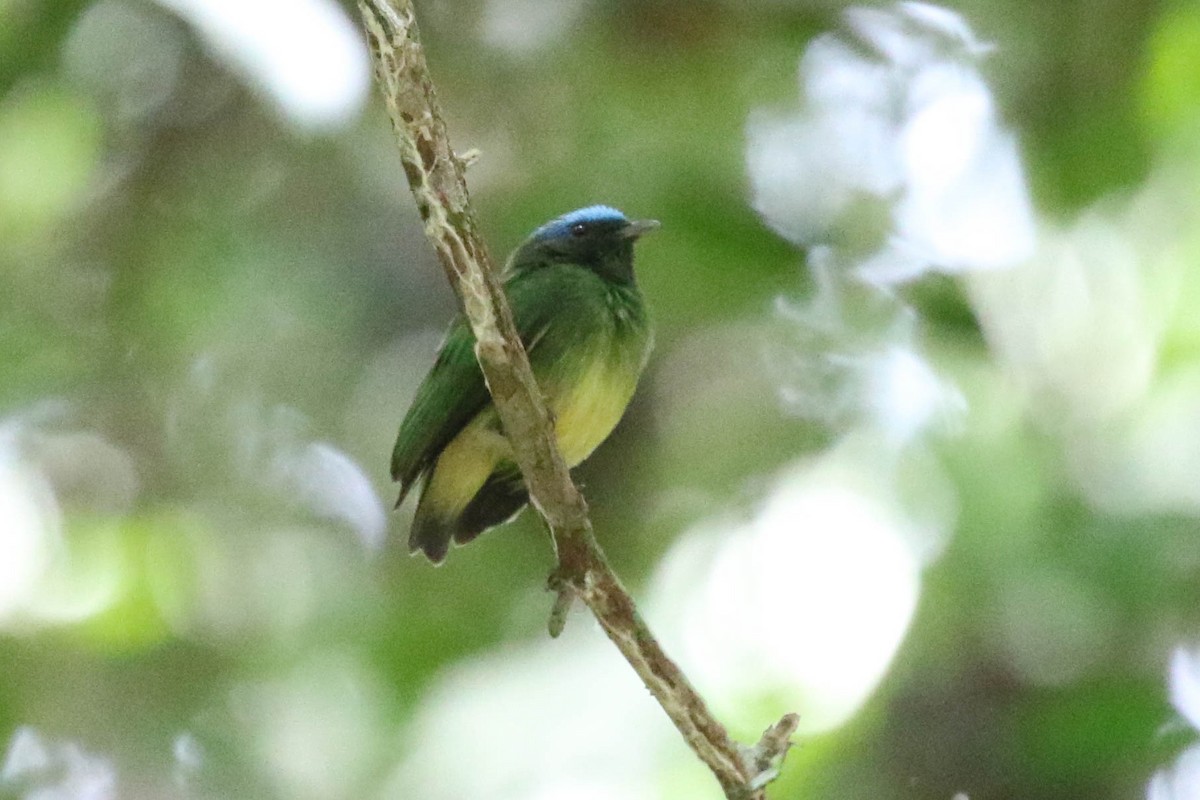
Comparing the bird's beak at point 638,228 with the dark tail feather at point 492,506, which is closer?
the dark tail feather at point 492,506

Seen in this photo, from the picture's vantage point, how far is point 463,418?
3.53 meters

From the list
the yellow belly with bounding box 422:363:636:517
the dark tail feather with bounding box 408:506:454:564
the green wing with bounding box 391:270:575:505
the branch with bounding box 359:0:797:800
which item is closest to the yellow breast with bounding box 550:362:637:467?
the yellow belly with bounding box 422:363:636:517

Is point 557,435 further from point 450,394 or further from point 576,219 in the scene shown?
point 576,219

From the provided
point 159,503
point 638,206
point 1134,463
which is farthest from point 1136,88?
point 159,503

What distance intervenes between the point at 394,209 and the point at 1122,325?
2.37 meters

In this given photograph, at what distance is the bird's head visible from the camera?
402 centimetres

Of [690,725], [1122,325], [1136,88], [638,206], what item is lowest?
[690,725]

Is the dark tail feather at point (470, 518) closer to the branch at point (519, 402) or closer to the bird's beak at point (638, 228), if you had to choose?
the bird's beak at point (638, 228)

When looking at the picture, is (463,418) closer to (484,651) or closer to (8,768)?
(484,651)

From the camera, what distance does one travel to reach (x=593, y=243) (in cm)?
405

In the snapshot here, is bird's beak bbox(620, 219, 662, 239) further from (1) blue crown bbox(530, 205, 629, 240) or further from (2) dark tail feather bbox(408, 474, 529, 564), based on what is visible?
(2) dark tail feather bbox(408, 474, 529, 564)

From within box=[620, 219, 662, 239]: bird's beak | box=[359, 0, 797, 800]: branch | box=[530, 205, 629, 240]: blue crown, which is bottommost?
box=[359, 0, 797, 800]: branch

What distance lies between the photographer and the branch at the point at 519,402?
7.60ft

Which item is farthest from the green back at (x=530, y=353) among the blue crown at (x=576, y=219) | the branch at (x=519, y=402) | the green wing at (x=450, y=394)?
the branch at (x=519, y=402)
